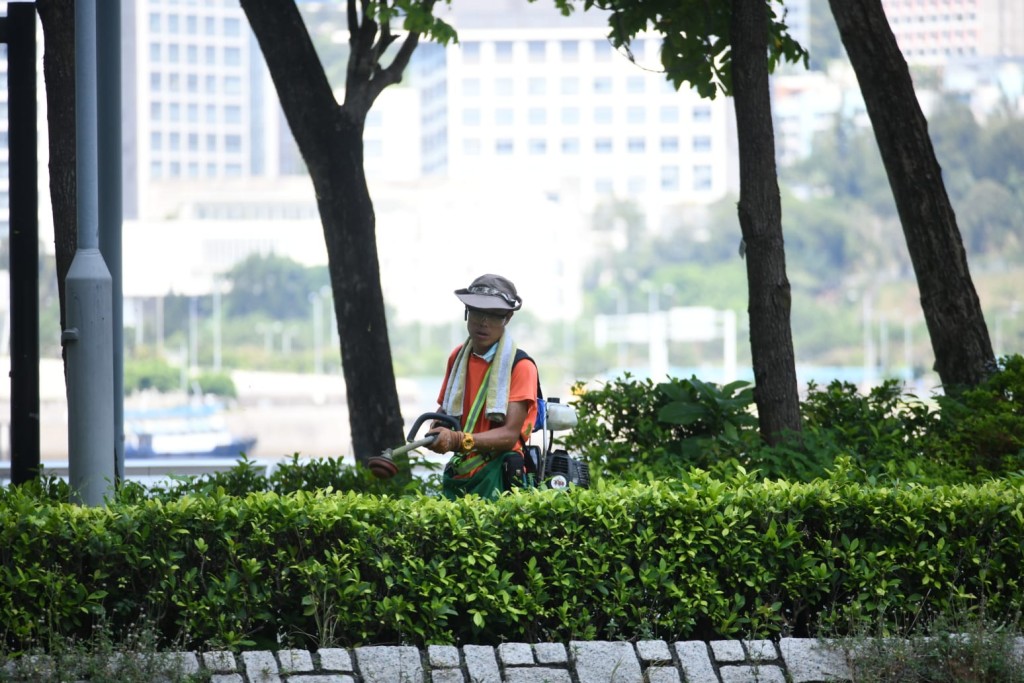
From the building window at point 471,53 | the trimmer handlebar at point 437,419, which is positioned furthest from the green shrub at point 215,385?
the trimmer handlebar at point 437,419

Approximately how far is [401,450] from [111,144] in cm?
317

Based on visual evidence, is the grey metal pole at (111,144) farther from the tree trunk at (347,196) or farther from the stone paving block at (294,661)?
the stone paving block at (294,661)

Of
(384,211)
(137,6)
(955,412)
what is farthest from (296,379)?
(955,412)

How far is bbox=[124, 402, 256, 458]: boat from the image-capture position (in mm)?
73438

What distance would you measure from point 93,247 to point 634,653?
2692 mm

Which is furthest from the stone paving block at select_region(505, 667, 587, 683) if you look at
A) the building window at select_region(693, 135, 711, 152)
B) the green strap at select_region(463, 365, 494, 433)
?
the building window at select_region(693, 135, 711, 152)

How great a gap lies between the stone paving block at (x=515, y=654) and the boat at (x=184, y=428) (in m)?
66.5

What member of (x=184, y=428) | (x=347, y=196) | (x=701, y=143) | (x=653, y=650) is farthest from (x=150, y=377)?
(x=653, y=650)

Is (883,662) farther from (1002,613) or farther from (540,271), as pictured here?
(540,271)

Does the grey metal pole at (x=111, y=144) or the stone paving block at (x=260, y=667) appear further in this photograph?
the grey metal pole at (x=111, y=144)

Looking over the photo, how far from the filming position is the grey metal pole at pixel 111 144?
265 inches

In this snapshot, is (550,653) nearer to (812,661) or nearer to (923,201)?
(812,661)

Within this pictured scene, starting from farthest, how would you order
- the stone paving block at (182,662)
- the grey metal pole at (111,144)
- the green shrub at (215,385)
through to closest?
the green shrub at (215,385) → the grey metal pole at (111,144) → the stone paving block at (182,662)

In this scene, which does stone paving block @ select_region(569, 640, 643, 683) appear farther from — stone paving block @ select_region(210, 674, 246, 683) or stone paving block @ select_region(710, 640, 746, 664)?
stone paving block @ select_region(210, 674, 246, 683)
